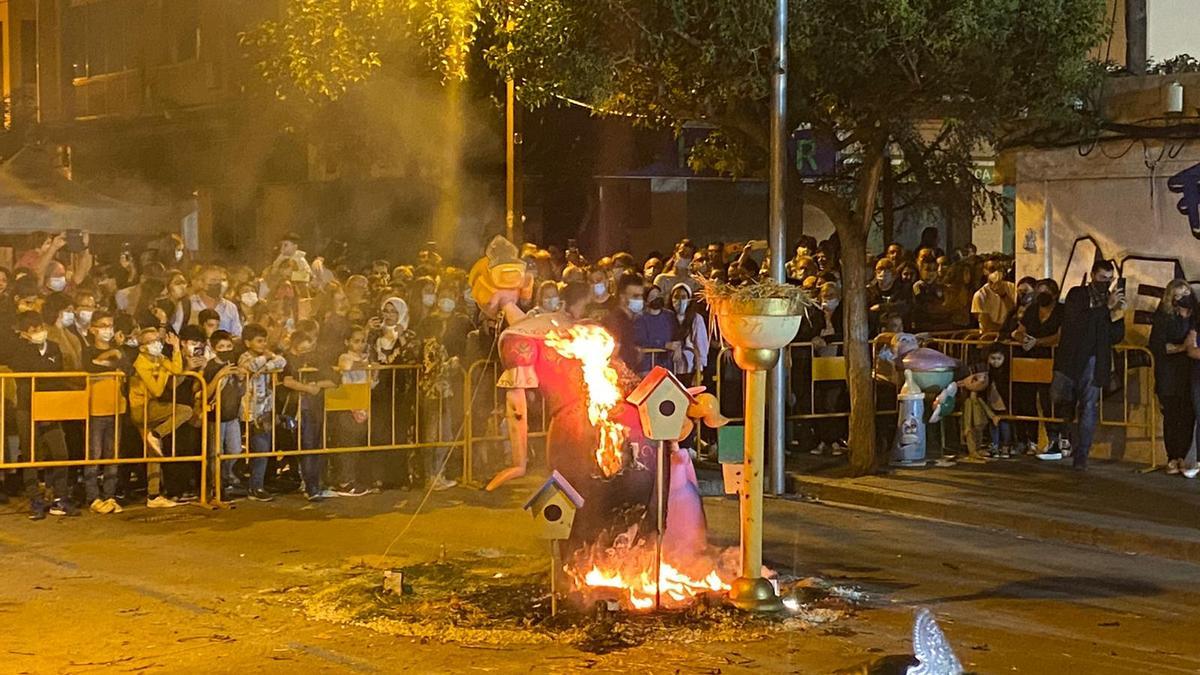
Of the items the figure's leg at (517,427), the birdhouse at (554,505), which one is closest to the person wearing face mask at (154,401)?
the figure's leg at (517,427)

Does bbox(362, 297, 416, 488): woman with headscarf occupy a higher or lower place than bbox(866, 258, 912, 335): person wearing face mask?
lower

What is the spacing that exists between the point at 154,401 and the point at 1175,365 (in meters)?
8.57

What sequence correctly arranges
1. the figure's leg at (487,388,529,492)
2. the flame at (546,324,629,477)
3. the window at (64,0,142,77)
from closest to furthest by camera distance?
the flame at (546,324,629,477) → the figure's leg at (487,388,529,492) → the window at (64,0,142,77)

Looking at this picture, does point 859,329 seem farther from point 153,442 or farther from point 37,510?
point 37,510

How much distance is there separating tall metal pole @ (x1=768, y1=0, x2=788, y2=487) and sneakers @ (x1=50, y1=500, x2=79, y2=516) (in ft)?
18.5

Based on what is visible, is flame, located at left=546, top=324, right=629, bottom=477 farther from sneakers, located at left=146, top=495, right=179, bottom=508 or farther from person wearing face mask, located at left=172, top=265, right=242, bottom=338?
person wearing face mask, located at left=172, top=265, right=242, bottom=338

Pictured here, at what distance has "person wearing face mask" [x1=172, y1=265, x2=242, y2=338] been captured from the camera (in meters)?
14.1

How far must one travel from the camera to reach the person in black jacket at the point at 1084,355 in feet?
46.4

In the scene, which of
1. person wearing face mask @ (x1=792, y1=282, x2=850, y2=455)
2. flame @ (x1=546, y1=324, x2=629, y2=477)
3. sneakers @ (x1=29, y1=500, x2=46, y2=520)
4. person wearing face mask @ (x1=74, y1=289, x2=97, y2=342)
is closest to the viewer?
flame @ (x1=546, y1=324, x2=629, y2=477)

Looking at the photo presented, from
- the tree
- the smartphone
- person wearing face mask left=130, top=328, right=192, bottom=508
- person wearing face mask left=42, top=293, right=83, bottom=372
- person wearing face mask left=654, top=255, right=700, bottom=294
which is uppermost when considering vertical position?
the tree

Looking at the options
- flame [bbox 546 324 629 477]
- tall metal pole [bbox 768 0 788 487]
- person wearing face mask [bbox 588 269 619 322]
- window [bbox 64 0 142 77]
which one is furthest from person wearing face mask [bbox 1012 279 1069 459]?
window [bbox 64 0 142 77]

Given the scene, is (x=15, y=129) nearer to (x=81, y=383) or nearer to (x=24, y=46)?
(x=24, y=46)

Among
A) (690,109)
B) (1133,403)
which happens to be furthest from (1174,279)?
(690,109)

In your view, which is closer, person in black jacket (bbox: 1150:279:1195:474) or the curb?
the curb
